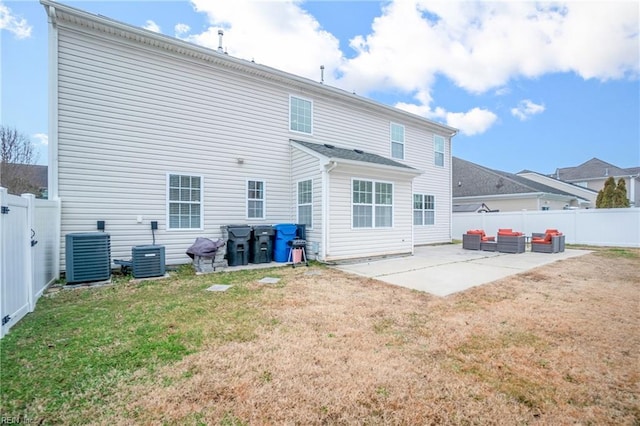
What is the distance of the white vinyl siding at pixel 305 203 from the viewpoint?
29.3 feet

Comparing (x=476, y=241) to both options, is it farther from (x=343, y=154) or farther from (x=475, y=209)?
(x=475, y=209)

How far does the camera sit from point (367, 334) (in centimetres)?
358

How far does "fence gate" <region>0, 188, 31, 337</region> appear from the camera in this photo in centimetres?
333

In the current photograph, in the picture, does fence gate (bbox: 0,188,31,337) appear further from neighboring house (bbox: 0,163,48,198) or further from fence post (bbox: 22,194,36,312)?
neighboring house (bbox: 0,163,48,198)

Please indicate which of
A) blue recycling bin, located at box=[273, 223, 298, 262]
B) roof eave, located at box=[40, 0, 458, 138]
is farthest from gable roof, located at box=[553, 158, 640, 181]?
blue recycling bin, located at box=[273, 223, 298, 262]

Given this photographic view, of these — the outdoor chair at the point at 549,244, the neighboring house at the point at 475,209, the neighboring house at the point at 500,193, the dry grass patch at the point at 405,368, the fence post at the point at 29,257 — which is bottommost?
the dry grass patch at the point at 405,368

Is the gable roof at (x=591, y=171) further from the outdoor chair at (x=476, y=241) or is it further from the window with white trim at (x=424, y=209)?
the outdoor chair at (x=476, y=241)

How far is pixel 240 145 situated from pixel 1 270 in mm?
6528

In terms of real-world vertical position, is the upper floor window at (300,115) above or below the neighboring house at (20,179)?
above

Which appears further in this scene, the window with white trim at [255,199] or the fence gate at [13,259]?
the window with white trim at [255,199]

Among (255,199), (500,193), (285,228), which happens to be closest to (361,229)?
(285,228)

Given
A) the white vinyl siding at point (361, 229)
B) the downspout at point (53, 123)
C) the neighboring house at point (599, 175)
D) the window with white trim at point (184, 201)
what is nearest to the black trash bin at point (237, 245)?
the window with white trim at point (184, 201)

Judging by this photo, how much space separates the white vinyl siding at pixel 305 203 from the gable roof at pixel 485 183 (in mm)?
17562

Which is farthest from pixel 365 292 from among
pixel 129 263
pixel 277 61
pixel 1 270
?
pixel 277 61
